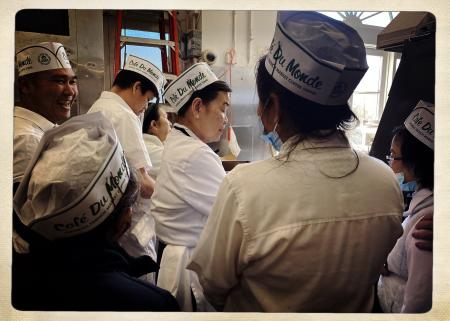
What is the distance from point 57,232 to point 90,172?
0.17 m

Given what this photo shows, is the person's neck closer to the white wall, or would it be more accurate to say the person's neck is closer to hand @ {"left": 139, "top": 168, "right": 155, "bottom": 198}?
hand @ {"left": 139, "top": 168, "right": 155, "bottom": 198}

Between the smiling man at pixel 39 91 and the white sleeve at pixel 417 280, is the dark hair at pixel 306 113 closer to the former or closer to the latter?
the white sleeve at pixel 417 280

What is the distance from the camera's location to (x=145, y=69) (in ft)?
3.49

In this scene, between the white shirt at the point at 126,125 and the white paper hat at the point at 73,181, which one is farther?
the white shirt at the point at 126,125

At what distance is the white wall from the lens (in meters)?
1.02

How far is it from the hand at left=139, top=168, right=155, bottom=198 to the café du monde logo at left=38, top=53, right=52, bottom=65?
40 centimetres

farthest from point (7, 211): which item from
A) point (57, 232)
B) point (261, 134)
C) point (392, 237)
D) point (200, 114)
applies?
point (392, 237)

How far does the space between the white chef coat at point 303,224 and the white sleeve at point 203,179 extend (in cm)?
5

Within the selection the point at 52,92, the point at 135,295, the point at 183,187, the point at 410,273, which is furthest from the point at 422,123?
the point at 52,92

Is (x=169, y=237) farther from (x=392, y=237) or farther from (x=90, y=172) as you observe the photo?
(x=392, y=237)

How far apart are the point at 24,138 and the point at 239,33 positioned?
65 centimetres

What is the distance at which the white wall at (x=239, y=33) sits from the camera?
3.34ft

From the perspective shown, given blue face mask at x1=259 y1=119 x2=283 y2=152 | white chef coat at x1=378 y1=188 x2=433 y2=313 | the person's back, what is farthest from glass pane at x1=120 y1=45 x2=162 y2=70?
white chef coat at x1=378 y1=188 x2=433 y2=313

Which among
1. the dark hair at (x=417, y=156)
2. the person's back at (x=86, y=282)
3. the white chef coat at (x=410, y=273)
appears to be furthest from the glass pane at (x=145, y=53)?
the white chef coat at (x=410, y=273)
